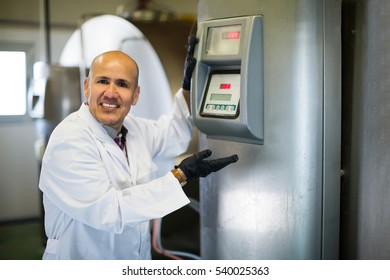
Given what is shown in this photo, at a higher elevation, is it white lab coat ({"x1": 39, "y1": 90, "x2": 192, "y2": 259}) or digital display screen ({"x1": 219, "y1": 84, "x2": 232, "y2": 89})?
digital display screen ({"x1": 219, "y1": 84, "x2": 232, "y2": 89})

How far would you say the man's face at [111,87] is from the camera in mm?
1498

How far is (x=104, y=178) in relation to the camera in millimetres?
1486

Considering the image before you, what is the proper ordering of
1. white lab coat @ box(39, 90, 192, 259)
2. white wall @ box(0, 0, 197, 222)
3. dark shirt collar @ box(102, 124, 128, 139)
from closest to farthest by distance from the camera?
white lab coat @ box(39, 90, 192, 259) < dark shirt collar @ box(102, 124, 128, 139) < white wall @ box(0, 0, 197, 222)

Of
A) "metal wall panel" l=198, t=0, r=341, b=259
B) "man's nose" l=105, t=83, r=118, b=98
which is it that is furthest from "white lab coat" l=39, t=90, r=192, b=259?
"metal wall panel" l=198, t=0, r=341, b=259

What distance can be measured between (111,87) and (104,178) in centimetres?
28

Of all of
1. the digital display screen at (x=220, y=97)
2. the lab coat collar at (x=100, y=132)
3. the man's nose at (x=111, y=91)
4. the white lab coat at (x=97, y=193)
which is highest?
the man's nose at (x=111, y=91)

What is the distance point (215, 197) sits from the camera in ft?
5.73

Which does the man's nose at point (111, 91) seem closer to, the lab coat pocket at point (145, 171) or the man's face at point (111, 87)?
the man's face at point (111, 87)

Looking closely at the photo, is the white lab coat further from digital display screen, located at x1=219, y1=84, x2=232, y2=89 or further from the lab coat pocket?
digital display screen, located at x1=219, y1=84, x2=232, y2=89

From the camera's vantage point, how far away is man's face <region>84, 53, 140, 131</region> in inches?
59.0

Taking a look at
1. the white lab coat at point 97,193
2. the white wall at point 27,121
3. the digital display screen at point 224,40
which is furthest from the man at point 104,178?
the white wall at point 27,121

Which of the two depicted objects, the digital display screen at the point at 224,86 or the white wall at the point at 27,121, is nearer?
the digital display screen at the point at 224,86
